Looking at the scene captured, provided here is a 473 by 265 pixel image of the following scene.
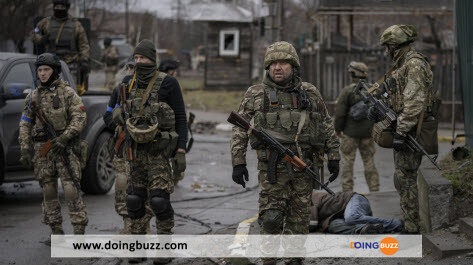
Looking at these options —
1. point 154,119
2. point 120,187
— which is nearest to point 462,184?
point 154,119

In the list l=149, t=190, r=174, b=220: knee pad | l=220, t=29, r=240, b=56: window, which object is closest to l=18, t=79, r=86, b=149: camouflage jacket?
l=149, t=190, r=174, b=220: knee pad

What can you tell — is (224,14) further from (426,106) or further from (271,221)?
(271,221)

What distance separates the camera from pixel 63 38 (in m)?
10.6

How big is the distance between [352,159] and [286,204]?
3.81m

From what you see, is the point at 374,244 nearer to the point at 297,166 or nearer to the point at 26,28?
the point at 297,166

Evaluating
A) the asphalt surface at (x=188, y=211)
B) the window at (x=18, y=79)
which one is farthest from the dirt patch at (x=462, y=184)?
the window at (x=18, y=79)

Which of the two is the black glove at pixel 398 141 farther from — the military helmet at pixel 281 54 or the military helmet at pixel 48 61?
the military helmet at pixel 48 61

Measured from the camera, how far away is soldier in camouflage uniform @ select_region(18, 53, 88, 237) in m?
6.68

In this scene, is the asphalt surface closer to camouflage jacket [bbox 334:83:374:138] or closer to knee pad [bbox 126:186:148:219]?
knee pad [bbox 126:186:148:219]

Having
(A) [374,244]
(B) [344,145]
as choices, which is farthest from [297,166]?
(B) [344,145]

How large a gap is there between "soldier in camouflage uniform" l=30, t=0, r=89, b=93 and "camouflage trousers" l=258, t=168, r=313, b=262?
6.12 meters

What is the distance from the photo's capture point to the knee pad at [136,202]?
19.6ft

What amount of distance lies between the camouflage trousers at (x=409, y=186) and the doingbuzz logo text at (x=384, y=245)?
0.93 ft

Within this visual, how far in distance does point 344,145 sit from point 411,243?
10.8ft
